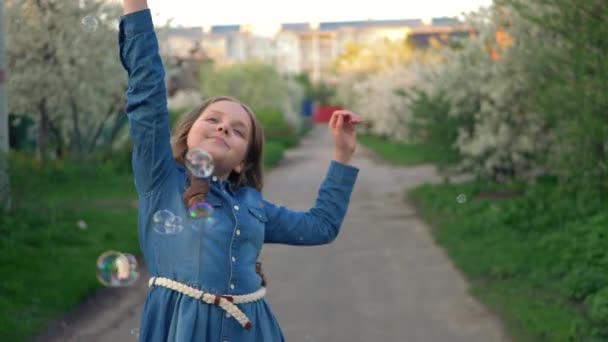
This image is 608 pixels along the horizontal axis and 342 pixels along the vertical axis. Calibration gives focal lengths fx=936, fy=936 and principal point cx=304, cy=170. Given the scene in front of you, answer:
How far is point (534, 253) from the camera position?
9.89 metres

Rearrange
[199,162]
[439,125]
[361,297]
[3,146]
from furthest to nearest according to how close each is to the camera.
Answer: [439,125]
[3,146]
[361,297]
[199,162]

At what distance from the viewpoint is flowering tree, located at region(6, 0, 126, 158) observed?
1592cm

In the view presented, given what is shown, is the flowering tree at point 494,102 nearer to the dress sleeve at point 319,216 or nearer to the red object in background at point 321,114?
the dress sleeve at point 319,216

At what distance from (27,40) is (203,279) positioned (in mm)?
13942

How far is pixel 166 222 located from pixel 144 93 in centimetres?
41

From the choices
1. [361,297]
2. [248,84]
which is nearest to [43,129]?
[361,297]

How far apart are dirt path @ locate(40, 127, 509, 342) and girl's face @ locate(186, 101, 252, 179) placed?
416 centimetres

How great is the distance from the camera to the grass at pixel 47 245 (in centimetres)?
732

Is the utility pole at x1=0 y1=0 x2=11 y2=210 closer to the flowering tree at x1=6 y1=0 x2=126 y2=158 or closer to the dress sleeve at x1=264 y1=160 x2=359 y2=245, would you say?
the flowering tree at x1=6 y1=0 x2=126 y2=158

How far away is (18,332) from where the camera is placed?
6.64 metres

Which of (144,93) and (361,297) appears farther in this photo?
(361,297)

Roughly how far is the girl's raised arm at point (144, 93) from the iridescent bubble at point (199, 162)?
8cm

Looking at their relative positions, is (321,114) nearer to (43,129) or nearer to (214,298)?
(43,129)

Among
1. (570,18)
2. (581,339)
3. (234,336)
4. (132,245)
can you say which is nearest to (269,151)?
(132,245)
